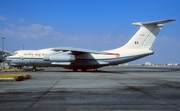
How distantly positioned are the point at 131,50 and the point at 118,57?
6.51ft

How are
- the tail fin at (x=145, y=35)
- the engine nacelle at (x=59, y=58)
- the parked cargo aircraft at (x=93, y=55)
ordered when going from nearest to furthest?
the engine nacelle at (x=59, y=58)
the parked cargo aircraft at (x=93, y=55)
the tail fin at (x=145, y=35)

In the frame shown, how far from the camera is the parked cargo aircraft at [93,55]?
2914 cm

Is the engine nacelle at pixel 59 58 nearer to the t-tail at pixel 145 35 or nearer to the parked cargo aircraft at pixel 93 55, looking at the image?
the parked cargo aircraft at pixel 93 55

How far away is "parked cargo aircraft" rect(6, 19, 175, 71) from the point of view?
29.1 metres

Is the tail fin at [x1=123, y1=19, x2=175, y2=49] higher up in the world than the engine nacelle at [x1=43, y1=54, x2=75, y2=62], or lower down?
higher up

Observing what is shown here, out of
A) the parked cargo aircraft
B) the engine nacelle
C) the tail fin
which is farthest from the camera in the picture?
the tail fin

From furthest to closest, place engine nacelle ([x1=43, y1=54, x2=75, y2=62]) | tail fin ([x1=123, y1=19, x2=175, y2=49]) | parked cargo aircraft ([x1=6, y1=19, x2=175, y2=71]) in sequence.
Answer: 1. tail fin ([x1=123, y1=19, x2=175, y2=49])
2. parked cargo aircraft ([x1=6, y1=19, x2=175, y2=71])
3. engine nacelle ([x1=43, y1=54, x2=75, y2=62])

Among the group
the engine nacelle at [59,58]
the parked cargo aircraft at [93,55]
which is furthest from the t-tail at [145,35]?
the engine nacelle at [59,58]

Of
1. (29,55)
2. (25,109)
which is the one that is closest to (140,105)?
(25,109)

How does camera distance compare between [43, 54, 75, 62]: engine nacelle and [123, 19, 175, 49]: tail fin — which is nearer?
[43, 54, 75, 62]: engine nacelle

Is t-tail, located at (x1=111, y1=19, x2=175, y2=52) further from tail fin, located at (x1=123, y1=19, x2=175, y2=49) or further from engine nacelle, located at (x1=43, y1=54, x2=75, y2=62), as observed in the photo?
engine nacelle, located at (x1=43, y1=54, x2=75, y2=62)

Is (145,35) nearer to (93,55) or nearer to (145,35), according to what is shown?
(145,35)

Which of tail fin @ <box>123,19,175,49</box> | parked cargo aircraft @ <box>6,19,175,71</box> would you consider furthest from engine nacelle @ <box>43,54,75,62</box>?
tail fin @ <box>123,19,175,49</box>

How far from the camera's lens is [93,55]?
3055 cm
